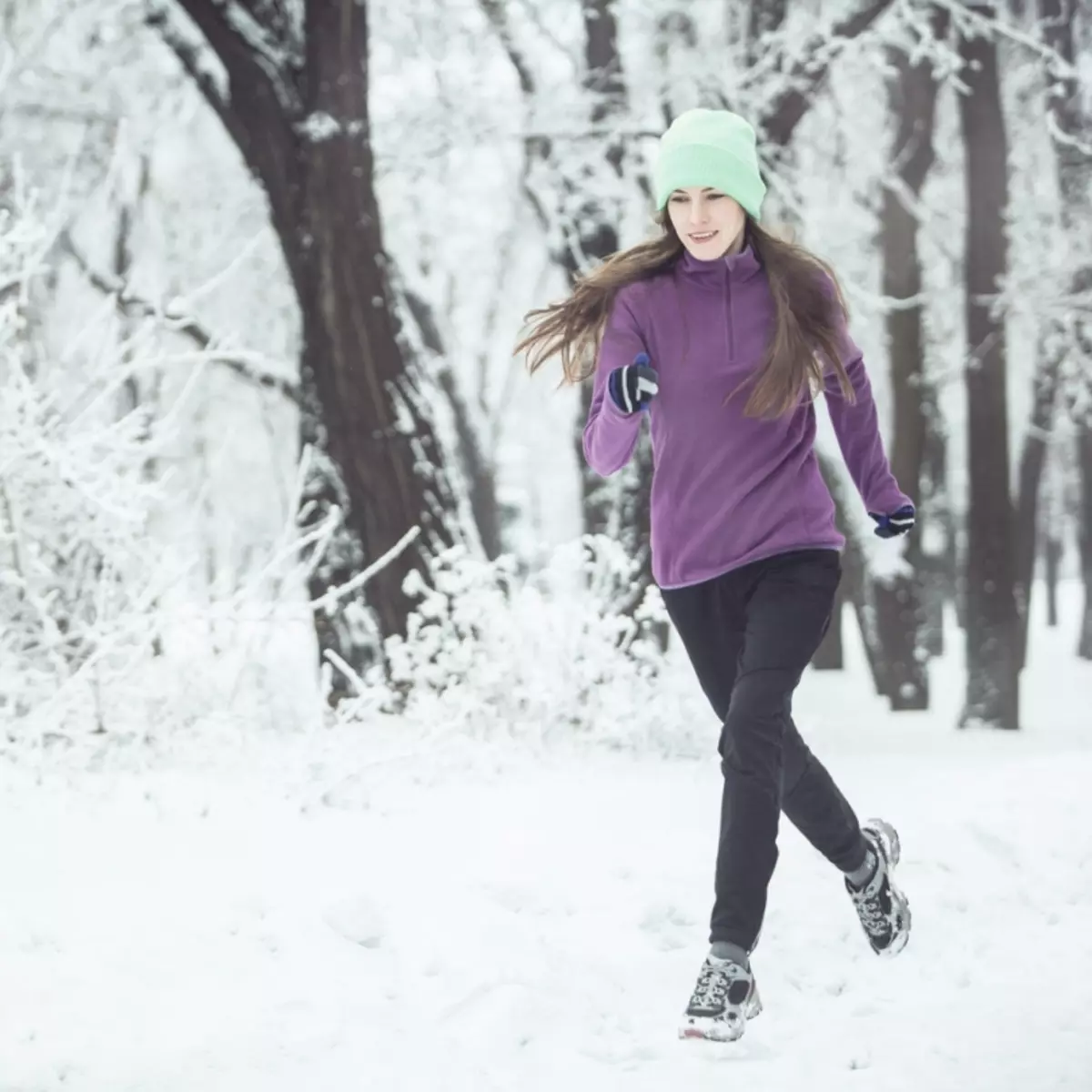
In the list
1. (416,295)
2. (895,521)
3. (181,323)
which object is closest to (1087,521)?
(416,295)

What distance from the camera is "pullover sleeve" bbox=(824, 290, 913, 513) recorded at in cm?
387

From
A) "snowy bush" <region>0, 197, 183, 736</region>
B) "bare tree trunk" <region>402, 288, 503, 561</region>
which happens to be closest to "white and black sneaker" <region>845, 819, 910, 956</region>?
"snowy bush" <region>0, 197, 183, 736</region>

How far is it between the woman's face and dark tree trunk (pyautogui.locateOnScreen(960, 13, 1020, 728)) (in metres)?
7.98

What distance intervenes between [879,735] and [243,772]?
22.9 feet

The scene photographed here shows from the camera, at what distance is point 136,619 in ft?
18.1

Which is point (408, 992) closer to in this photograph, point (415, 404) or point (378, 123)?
point (415, 404)

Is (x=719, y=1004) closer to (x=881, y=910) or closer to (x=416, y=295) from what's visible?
(x=881, y=910)

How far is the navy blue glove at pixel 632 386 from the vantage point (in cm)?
343

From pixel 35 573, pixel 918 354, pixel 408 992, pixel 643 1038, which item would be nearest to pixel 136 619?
pixel 35 573

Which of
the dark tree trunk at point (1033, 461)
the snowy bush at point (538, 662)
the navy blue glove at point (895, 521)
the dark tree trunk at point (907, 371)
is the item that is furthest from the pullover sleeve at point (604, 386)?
the dark tree trunk at point (1033, 461)

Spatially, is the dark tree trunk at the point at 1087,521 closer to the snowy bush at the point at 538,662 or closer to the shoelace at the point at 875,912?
the snowy bush at the point at 538,662

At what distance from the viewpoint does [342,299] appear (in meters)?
7.66

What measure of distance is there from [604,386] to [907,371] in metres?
9.83

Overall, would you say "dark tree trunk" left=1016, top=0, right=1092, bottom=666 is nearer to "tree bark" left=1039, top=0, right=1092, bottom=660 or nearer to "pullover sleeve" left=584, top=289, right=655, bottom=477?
"tree bark" left=1039, top=0, right=1092, bottom=660
